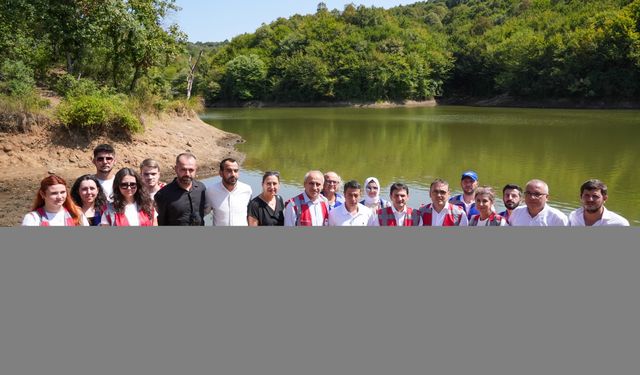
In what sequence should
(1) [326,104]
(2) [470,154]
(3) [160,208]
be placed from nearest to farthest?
(3) [160,208], (2) [470,154], (1) [326,104]

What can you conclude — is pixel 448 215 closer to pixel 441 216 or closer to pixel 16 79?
pixel 441 216

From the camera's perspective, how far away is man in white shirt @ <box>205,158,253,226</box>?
4797mm

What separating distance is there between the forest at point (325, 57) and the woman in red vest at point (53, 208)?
12203 millimetres

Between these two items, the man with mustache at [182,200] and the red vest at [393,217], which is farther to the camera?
the red vest at [393,217]

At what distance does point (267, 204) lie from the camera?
16.0ft

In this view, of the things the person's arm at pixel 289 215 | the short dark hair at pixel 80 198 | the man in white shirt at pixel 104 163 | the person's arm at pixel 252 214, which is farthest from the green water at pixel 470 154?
the short dark hair at pixel 80 198

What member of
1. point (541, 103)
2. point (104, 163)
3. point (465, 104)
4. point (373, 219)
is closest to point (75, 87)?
point (104, 163)

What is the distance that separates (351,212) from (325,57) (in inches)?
3045

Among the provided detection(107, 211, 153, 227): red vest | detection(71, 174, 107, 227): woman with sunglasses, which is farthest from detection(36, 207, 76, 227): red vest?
detection(71, 174, 107, 227): woman with sunglasses

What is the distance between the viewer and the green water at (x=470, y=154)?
15336 mm

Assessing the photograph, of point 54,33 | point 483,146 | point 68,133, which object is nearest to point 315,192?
point 68,133

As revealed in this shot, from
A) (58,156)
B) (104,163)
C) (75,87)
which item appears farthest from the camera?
(75,87)

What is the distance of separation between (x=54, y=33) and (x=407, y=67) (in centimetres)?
6189

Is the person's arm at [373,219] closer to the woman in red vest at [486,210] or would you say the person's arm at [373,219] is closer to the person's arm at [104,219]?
the woman in red vest at [486,210]
